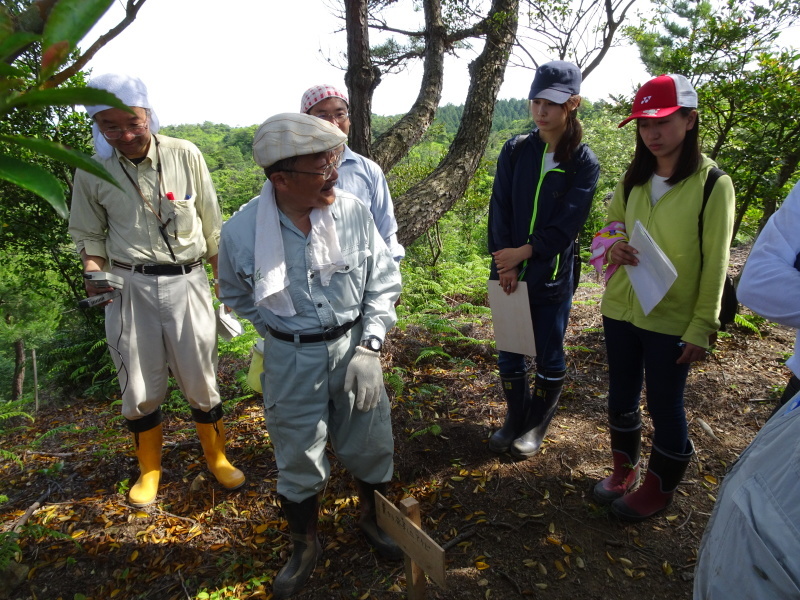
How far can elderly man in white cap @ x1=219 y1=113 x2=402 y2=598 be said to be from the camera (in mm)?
2041

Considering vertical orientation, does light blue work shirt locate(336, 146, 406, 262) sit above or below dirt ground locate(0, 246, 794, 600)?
above

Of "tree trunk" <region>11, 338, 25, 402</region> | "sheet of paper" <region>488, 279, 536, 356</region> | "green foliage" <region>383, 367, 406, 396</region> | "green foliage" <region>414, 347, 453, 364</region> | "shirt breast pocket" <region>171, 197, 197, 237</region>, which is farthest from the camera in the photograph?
"tree trunk" <region>11, 338, 25, 402</region>

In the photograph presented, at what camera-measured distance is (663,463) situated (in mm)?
2562

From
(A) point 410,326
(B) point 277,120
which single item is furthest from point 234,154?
(B) point 277,120

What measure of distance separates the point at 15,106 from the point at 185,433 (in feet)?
11.7

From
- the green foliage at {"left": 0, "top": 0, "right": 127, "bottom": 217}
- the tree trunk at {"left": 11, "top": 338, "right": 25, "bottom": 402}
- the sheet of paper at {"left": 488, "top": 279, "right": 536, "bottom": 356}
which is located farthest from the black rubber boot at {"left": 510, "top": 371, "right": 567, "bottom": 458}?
the tree trunk at {"left": 11, "top": 338, "right": 25, "bottom": 402}

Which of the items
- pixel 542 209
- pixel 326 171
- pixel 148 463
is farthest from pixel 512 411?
pixel 148 463

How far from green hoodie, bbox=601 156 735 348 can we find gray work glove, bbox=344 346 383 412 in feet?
4.30

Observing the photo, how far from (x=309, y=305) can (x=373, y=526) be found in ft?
4.05

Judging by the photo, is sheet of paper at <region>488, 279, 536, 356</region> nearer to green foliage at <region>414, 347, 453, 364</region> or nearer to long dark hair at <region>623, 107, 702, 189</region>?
long dark hair at <region>623, 107, 702, 189</region>

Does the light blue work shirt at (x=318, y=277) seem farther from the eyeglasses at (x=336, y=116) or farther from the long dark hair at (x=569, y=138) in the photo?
the long dark hair at (x=569, y=138)

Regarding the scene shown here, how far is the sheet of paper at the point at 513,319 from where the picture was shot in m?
2.99

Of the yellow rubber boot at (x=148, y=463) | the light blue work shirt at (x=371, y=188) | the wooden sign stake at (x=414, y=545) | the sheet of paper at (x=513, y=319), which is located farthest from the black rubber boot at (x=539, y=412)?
the yellow rubber boot at (x=148, y=463)

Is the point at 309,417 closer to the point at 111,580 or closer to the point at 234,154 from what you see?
the point at 111,580
